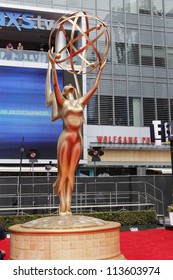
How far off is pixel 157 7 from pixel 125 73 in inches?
304

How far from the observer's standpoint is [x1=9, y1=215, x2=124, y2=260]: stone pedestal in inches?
344

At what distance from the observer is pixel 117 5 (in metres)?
33.9

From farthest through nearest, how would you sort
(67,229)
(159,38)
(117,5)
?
(159,38) → (117,5) → (67,229)

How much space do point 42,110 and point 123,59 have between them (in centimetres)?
971

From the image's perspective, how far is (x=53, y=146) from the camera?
28078 mm

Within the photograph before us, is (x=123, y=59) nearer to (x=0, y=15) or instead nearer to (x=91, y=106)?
(x=91, y=106)

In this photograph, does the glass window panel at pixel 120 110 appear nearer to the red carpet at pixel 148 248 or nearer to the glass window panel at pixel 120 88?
the glass window panel at pixel 120 88

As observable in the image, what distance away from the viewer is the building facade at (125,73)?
30984mm

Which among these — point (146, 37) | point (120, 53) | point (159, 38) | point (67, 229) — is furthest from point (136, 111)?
point (67, 229)

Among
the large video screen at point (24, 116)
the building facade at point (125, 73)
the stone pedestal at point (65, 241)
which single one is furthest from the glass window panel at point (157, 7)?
the stone pedestal at point (65, 241)

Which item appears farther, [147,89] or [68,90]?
[147,89]

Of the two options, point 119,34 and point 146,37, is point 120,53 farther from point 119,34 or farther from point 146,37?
point 146,37

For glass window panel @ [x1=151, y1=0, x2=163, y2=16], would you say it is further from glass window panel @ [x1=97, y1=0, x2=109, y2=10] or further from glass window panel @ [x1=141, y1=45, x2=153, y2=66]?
glass window panel @ [x1=97, y1=0, x2=109, y2=10]
